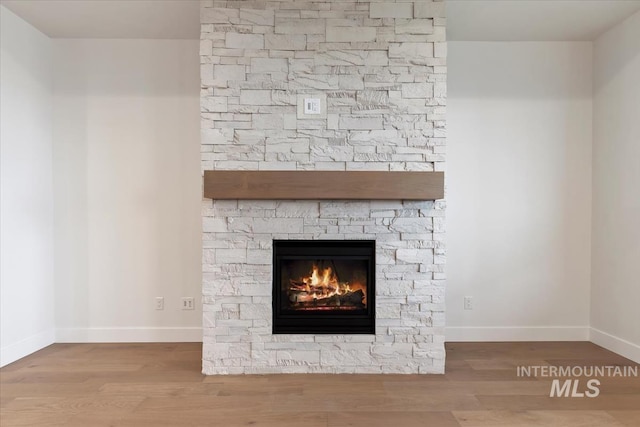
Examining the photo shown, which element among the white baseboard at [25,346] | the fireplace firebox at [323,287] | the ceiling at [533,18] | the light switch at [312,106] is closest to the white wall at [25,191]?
the white baseboard at [25,346]

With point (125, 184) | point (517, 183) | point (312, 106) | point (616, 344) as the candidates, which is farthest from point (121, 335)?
point (616, 344)

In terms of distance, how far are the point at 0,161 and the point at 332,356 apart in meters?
2.77

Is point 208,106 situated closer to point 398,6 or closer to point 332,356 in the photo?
point 398,6

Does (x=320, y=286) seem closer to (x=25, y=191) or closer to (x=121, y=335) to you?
(x=121, y=335)

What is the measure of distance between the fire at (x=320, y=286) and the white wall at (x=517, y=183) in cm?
111

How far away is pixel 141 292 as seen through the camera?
3420 millimetres

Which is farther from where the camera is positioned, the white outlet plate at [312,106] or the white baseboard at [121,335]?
A: the white baseboard at [121,335]

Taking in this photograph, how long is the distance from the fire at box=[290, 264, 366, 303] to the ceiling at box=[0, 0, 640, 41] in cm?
210

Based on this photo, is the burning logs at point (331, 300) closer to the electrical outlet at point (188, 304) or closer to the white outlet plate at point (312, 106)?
the electrical outlet at point (188, 304)

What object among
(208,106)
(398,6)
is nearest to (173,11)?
(208,106)

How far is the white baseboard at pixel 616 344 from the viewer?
2967 mm

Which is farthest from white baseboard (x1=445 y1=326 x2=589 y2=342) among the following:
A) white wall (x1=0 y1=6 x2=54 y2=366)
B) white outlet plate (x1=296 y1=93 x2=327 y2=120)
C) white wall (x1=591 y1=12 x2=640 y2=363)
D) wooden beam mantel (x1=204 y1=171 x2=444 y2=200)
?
white wall (x1=0 y1=6 x2=54 y2=366)

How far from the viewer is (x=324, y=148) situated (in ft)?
8.84

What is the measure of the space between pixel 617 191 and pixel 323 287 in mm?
2453
